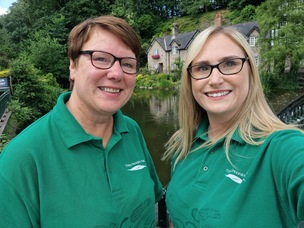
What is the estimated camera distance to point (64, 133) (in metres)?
1.53

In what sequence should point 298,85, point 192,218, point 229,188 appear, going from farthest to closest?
point 298,85
point 192,218
point 229,188

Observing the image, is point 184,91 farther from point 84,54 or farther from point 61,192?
point 61,192

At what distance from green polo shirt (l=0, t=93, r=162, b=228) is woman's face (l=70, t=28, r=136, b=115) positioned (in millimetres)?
147

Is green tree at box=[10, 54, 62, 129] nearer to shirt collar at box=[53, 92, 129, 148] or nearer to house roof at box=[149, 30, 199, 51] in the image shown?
shirt collar at box=[53, 92, 129, 148]

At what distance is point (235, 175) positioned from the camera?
4.99 ft

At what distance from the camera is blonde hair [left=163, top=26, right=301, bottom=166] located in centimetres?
159

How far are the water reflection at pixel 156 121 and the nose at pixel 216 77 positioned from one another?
15.6ft

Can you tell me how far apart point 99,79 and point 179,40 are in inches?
1286

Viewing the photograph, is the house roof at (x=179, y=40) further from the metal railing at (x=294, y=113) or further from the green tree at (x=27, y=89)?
the metal railing at (x=294, y=113)

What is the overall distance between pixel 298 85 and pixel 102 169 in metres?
23.7

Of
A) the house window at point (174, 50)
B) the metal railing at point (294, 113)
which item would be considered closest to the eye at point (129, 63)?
the metal railing at point (294, 113)

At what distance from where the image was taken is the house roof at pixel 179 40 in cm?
3160

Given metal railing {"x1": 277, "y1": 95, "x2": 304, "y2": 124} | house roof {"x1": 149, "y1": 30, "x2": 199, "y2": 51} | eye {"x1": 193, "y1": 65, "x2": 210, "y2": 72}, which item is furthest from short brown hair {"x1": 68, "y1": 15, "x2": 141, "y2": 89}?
house roof {"x1": 149, "y1": 30, "x2": 199, "y2": 51}

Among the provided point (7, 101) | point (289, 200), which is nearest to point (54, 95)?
point (7, 101)
